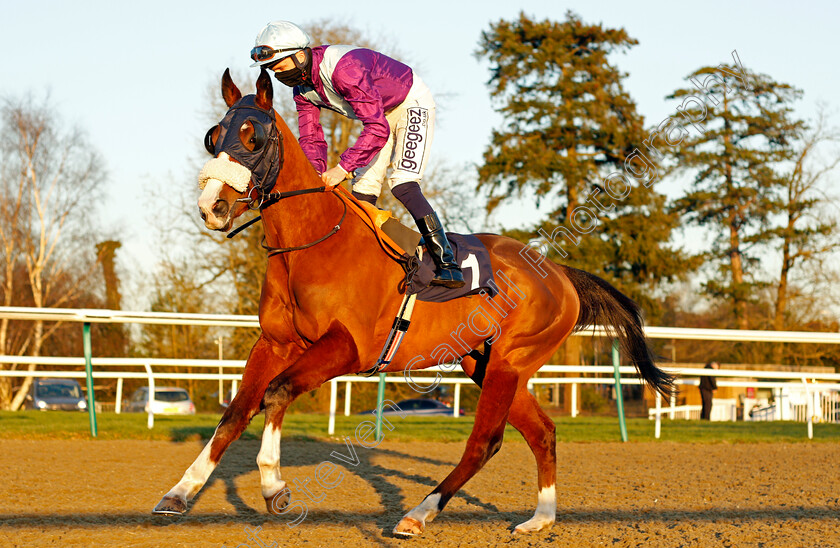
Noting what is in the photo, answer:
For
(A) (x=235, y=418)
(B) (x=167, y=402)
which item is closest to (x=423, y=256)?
(A) (x=235, y=418)

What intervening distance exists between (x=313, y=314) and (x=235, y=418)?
644 mm

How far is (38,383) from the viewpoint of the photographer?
25.2 metres

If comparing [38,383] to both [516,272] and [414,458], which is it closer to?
[414,458]

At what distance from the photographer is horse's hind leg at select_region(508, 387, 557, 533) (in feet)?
14.7

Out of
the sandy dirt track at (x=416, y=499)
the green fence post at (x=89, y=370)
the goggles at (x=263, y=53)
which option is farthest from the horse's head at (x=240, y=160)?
the green fence post at (x=89, y=370)

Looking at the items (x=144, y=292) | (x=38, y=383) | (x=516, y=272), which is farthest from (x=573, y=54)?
(x=516, y=272)

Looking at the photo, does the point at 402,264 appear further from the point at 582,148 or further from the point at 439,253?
the point at 582,148

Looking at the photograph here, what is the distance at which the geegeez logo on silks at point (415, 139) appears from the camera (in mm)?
4625

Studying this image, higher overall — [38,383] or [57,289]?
[57,289]

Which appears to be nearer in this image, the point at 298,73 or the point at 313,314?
the point at 313,314

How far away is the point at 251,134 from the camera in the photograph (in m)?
3.78

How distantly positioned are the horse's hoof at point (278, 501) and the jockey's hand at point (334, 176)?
5.24ft

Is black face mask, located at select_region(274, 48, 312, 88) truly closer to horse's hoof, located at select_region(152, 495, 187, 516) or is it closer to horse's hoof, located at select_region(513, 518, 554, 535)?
horse's hoof, located at select_region(152, 495, 187, 516)

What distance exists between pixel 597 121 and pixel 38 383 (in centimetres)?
2061
